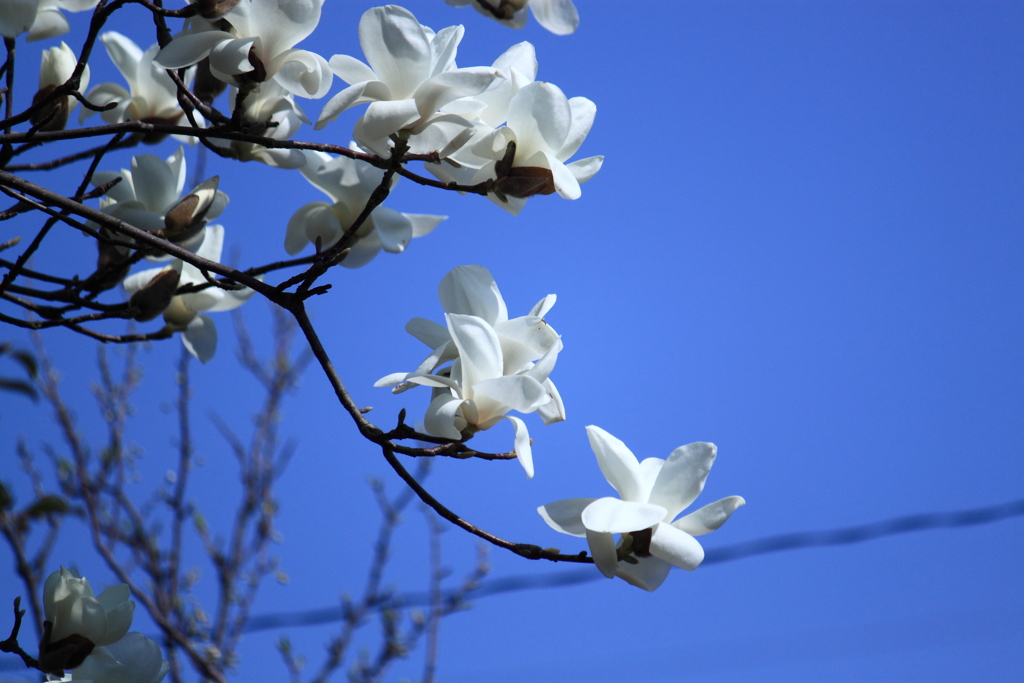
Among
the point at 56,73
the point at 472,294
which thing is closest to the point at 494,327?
the point at 472,294

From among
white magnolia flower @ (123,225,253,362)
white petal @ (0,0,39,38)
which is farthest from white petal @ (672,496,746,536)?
white petal @ (0,0,39,38)

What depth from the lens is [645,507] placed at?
0.60 m

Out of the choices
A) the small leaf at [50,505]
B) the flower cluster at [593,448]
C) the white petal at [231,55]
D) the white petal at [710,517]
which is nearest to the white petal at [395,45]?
the white petal at [231,55]

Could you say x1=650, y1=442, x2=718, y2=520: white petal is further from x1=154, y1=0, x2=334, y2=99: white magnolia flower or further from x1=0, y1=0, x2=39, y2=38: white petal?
x1=0, y1=0, x2=39, y2=38: white petal

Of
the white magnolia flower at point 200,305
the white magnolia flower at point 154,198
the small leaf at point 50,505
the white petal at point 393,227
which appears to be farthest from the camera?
the small leaf at point 50,505

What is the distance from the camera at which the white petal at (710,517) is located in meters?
0.62

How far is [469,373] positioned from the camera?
0.63 m

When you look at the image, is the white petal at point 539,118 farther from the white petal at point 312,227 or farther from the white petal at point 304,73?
the white petal at point 312,227

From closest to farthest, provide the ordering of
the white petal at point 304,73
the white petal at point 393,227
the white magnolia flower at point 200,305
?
the white petal at point 304,73 → the white petal at point 393,227 → the white magnolia flower at point 200,305

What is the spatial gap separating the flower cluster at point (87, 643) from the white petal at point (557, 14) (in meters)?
0.70

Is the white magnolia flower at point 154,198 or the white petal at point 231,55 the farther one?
the white magnolia flower at point 154,198

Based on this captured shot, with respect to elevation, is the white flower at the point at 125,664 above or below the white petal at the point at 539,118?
below

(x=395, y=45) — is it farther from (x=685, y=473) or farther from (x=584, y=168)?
(x=685, y=473)

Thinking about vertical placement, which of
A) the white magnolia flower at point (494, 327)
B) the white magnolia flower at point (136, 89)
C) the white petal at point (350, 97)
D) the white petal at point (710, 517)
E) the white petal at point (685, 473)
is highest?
the white magnolia flower at point (136, 89)
